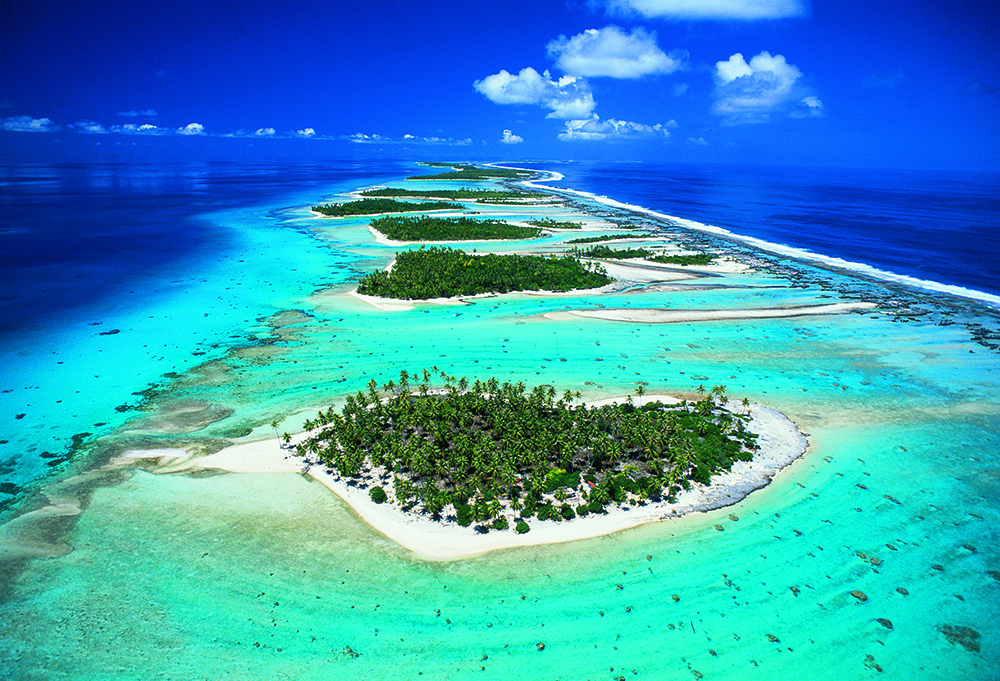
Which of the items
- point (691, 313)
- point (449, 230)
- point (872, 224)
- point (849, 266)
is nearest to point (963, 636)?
point (691, 313)

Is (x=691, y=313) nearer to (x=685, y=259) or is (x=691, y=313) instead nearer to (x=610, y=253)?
(x=685, y=259)

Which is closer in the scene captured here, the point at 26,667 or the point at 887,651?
the point at 26,667

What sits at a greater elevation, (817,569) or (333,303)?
(333,303)

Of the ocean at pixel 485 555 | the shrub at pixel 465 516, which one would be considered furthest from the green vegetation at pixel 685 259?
the shrub at pixel 465 516

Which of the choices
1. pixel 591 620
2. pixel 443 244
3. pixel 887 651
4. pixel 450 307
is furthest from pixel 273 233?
pixel 887 651

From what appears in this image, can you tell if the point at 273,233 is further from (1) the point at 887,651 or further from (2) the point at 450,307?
(1) the point at 887,651

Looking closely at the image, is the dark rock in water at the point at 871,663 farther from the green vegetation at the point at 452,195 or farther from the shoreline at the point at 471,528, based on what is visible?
the green vegetation at the point at 452,195
